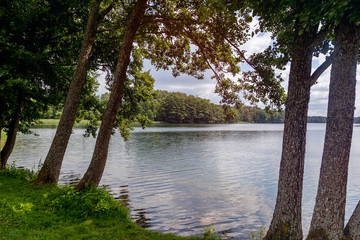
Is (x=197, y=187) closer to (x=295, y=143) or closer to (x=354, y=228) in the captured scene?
(x=295, y=143)

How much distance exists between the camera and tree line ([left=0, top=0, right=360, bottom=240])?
5406mm

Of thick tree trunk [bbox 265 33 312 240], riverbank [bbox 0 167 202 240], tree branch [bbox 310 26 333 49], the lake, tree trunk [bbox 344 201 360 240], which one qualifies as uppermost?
tree branch [bbox 310 26 333 49]

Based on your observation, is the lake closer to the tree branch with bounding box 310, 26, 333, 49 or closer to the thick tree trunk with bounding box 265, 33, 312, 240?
the thick tree trunk with bounding box 265, 33, 312, 240

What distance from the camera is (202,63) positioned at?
12.1m

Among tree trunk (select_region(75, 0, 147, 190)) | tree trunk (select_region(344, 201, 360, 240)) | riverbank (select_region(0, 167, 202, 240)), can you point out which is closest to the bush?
riverbank (select_region(0, 167, 202, 240))

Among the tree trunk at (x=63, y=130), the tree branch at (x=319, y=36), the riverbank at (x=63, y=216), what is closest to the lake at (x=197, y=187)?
the riverbank at (x=63, y=216)

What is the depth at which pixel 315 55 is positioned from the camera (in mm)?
7637

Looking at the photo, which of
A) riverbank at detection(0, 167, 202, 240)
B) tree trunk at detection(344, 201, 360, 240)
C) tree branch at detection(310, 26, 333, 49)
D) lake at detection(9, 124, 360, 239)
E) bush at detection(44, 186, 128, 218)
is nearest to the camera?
tree trunk at detection(344, 201, 360, 240)

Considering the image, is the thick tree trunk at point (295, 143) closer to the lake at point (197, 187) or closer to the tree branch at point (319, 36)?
the tree branch at point (319, 36)

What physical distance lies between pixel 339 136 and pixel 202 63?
7751 mm

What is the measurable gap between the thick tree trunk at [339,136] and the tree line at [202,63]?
0.06 feet

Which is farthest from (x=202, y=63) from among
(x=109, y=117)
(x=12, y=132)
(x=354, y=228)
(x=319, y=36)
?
(x=12, y=132)

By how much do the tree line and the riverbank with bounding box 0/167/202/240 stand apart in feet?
2.58

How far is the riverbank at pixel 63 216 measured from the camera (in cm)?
646
